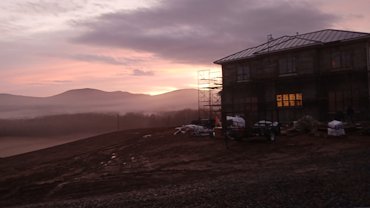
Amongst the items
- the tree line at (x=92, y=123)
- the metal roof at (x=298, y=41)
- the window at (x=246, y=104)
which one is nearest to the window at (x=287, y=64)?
the metal roof at (x=298, y=41)

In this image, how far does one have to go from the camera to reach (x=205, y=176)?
16.1m

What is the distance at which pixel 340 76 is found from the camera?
30625mm

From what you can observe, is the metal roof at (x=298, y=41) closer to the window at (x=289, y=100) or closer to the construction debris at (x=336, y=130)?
the window at (x=289, y=100)

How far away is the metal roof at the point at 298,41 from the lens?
103 ft

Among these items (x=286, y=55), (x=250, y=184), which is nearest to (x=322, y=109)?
(x=286, y=55)

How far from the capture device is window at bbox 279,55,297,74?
109ft

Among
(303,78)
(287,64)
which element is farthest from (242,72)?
(303,78)

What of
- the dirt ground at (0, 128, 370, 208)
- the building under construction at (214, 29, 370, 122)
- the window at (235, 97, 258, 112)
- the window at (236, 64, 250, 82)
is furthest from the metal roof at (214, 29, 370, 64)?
the dirt ground at (0, 128, 370, 208)

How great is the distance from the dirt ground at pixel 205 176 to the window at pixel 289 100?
315 inches

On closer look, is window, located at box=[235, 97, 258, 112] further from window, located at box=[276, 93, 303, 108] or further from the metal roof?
the metal roof

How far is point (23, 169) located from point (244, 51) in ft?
76.7

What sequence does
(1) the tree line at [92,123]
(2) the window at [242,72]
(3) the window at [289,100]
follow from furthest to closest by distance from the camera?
(1) the tree line at [92,123] → (2) the window at [242,72] → (3) the window at [289,100]

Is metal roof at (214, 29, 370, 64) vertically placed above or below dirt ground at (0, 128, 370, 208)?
above

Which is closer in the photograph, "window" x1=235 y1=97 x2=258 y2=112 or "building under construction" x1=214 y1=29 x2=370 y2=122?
"building under construction" x1=214 y1=29 x2=370 y2=122
